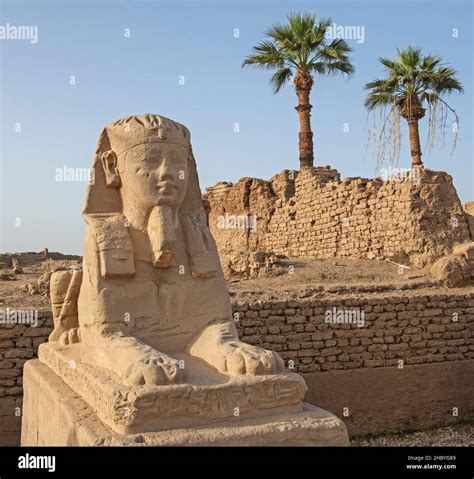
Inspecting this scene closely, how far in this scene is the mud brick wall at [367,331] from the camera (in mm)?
7195

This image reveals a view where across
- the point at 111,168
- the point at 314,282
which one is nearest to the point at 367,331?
the point at 314,282

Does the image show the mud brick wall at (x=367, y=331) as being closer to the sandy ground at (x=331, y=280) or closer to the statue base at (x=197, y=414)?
the sandy ground at (x=331, y=280)

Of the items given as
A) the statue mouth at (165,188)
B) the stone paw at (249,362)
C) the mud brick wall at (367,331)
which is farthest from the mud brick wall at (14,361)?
the stone paw at (249,362)

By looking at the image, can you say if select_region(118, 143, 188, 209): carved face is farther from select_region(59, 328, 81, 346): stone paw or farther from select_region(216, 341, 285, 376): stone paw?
select_region(59, 328, 81, 346): stone paw

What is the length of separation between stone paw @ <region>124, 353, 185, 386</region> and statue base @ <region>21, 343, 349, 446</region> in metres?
0.05

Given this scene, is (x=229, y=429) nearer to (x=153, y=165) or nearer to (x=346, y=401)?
(x=153, y=165)

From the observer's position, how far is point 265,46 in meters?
18.3

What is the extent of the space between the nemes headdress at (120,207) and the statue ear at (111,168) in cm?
2

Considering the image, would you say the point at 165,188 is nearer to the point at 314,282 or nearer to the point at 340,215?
the point at 314,282

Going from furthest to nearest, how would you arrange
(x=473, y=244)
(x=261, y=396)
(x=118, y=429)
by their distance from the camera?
(x=473, y=244) → (x=261, y=396) → (x=118, y=429)

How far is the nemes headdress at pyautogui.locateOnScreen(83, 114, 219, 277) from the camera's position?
358 centimetres
